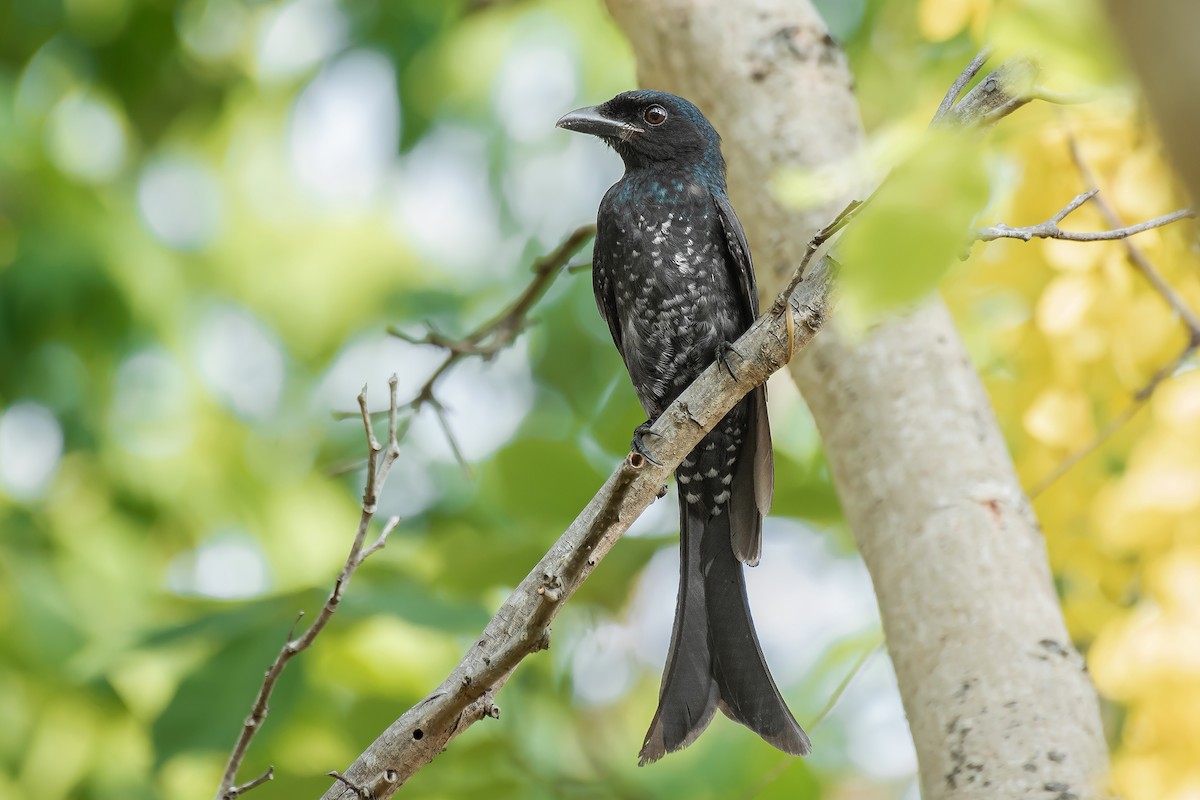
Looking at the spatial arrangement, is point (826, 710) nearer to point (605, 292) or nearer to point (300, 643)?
point (300, 643)

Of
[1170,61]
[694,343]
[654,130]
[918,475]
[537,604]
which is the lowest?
[1170,61]

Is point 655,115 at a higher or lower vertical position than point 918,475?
higher

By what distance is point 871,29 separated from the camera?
4309 mm

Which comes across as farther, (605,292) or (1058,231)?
(605,292)

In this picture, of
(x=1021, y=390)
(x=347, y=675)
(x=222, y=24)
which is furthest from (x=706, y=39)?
(x=222, y=24)

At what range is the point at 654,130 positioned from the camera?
335 cm

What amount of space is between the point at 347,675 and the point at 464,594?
18.8 inches

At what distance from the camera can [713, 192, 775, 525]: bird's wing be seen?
264 centimetres

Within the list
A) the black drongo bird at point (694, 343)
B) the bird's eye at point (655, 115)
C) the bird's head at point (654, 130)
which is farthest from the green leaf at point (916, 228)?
the bird's eye at point (655, 115)

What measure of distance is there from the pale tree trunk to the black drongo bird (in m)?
0.14

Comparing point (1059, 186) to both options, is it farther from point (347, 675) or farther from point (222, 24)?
point (222, 24)

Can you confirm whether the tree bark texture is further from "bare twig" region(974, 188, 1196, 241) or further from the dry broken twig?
the dry broken twig

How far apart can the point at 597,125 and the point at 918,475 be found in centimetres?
151

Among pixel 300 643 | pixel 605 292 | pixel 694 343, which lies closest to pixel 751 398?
pixel 694 343
